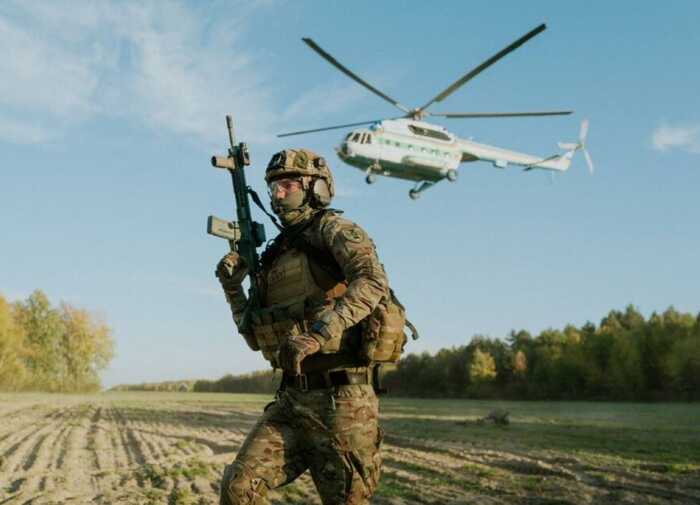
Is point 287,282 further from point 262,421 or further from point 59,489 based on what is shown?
point 59,489

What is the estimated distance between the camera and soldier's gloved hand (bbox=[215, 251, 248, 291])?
4.39 meters

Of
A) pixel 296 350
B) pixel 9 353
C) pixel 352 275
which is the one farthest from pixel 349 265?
pixel 9 353

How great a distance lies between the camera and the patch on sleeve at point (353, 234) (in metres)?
4.00

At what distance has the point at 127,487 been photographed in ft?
35.6

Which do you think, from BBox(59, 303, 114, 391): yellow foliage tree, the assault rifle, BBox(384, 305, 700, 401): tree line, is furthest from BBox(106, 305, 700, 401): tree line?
the assault rifle

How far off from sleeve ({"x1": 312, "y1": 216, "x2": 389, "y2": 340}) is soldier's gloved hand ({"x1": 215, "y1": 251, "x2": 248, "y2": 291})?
0.56 meters

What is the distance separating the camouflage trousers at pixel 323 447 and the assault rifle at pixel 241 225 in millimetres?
744

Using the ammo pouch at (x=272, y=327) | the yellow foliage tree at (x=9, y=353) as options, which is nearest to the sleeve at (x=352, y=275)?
the ammo pouch at (x=272, y=327)

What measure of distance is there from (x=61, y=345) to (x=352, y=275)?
76940 millimetres

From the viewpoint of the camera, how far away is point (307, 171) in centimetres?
440

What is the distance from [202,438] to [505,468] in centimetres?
925

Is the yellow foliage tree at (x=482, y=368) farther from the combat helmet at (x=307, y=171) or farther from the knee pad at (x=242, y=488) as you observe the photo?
the knee pad at (x=242, y=488)

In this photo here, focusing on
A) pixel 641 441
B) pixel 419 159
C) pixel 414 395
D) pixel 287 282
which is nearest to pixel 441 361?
pixel 414 395

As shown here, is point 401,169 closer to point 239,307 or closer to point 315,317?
point 239,307
